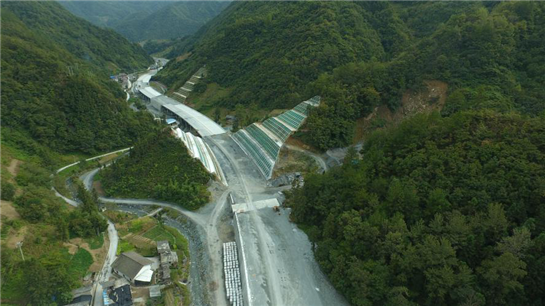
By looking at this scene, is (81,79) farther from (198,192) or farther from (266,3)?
(266,3)

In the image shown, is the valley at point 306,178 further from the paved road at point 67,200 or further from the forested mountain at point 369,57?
the paved road at point 67,200

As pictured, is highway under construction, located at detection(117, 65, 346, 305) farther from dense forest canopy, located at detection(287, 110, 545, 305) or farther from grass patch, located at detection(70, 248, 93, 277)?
grass patch, located at detection(70, 248, 93, 277)

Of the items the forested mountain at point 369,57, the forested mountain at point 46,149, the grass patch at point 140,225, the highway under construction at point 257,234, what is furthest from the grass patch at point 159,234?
the forested mountain at point 369,57

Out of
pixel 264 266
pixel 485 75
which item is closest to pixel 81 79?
pixel 264 266

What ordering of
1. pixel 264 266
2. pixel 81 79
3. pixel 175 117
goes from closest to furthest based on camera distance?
1. pixel 264 266
2. pixel 81 79
3. pixel 175 117

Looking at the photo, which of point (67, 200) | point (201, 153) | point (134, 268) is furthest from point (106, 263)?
point (201, 153)
